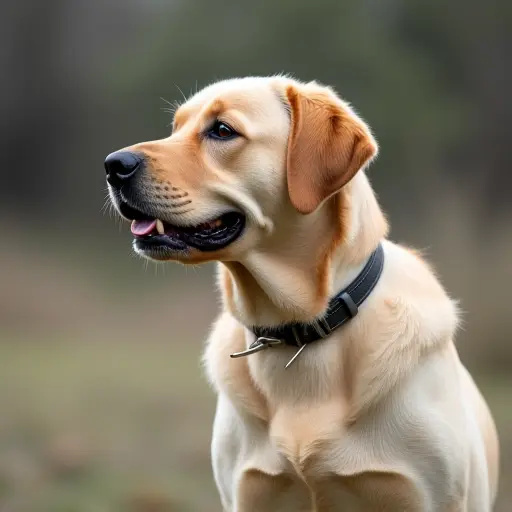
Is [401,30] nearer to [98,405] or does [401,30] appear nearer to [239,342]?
[98,405]

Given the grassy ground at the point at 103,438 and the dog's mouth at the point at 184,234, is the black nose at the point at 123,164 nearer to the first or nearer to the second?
the dog's mouth at the point at 184,234

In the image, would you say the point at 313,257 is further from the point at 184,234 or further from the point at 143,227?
the point at 143,227

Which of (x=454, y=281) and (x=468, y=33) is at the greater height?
(x=468, y=33)

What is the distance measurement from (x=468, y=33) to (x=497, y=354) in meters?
2.49

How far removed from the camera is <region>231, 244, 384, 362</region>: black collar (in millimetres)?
2611

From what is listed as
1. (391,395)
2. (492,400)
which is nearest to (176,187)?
(391,395)

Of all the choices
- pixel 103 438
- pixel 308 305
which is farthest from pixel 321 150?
pixel 103 438

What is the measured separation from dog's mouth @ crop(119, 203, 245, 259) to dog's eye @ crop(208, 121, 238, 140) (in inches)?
8.2

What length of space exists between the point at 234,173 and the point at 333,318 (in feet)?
1.53

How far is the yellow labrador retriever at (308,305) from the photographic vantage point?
2541 millimetres

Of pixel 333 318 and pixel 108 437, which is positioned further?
pixel 108 437

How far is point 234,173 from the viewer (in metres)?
2.57

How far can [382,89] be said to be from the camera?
749 centimetres

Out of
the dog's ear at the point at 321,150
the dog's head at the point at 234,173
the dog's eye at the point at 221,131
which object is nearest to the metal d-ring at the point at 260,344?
the dog's head at the point at 234,173
